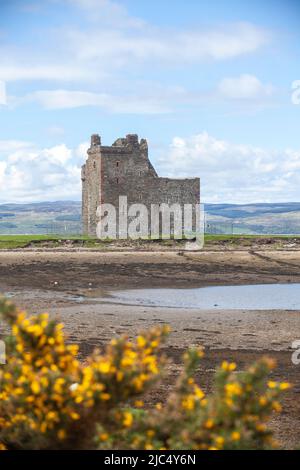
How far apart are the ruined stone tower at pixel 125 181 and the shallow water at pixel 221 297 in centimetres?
2258

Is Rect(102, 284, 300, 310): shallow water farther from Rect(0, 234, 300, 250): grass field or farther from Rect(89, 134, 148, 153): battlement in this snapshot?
Rect(89, 134, 148, 153): battlement

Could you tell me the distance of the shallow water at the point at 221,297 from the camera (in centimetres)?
2539

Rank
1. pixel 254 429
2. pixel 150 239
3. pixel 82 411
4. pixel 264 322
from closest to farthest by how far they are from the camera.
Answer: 1. pixel 254 429
2. pixel 82 411
3. pixel 264 322
4. pixel 150 239

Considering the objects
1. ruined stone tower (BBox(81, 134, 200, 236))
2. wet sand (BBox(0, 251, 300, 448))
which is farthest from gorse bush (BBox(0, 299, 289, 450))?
ruined stone tower (BBox(81, 134, 200, 236))

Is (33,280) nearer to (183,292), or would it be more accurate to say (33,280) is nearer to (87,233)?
(183,292)

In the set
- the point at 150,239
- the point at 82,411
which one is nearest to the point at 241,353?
the point at 82,411

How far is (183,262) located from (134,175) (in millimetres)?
15838

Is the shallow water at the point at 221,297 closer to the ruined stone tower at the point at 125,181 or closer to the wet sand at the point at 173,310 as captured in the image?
the wet sand at the point at 173,310

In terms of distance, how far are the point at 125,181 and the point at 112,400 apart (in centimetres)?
5016

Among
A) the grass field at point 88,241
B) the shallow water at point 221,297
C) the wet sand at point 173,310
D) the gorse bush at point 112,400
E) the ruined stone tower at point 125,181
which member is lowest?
the shallow water at point 221,297

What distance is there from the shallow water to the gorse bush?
63.2ft

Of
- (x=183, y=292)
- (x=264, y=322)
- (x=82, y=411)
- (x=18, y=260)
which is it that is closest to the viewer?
(x=82, y=411)

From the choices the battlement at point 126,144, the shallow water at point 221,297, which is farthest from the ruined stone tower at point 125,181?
the shallow water at point 221,297

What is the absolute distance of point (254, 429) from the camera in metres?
4.83
